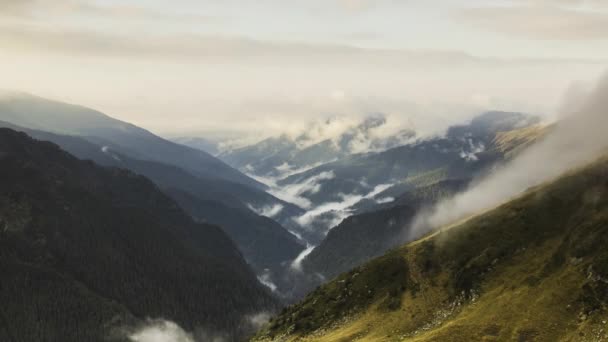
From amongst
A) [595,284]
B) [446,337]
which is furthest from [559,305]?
[446,337]

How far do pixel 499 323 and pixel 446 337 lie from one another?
19.2m

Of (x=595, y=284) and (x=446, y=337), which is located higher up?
(x=595, y=284)

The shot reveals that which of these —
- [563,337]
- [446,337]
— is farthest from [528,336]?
[446,337]

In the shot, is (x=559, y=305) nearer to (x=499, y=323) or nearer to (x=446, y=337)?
(x=499, y=323)

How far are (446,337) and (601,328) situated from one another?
4778 centimetres

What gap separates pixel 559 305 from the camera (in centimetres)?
19762

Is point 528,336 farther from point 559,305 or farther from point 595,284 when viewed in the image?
point 595,284

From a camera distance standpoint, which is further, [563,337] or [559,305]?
[559,305]

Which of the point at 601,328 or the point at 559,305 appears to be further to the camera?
the point at 559,305

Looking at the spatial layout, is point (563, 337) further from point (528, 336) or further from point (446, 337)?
point (446, 337)

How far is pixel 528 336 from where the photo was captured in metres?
186

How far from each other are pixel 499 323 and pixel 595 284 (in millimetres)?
35820

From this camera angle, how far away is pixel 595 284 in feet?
655

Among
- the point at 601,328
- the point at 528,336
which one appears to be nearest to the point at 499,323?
the point at 528,336
